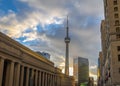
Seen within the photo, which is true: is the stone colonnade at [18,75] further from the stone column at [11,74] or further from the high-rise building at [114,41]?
the high-rise building at [114,41]

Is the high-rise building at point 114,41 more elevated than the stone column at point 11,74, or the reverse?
the high-rise building at point 114,41

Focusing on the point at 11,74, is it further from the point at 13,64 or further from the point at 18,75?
the point at 18,75

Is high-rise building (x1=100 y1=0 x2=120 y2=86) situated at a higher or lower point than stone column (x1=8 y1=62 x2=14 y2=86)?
higher

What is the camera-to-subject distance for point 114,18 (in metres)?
79.8

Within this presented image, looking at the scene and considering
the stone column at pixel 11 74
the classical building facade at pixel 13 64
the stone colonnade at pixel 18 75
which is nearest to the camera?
the classical building facade at pixel 13 64

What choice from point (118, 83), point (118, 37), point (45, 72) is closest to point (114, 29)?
point (118, 37)

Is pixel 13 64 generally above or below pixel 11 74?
above

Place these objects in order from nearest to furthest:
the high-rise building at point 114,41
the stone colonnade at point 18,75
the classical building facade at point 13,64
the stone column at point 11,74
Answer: the classical building facade at point 13,64
the stone column at point 11,74
the stone colonnade at point 18,75
the high-rise building at point 114,41

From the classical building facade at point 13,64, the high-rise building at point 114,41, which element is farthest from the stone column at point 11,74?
the high-rise building at point 114,41

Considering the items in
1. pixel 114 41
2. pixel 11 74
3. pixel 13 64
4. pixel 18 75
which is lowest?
pixel 18 75

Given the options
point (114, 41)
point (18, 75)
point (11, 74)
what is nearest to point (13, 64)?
point (11, 74)

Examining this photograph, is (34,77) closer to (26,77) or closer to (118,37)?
(26,77)

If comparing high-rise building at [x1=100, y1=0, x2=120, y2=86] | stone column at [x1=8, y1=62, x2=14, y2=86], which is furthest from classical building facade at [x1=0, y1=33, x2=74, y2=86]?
high-rise building at [x1=100, y1=0, x2=120, y2=86]

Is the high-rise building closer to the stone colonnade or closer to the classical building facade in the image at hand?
the classical building facade
